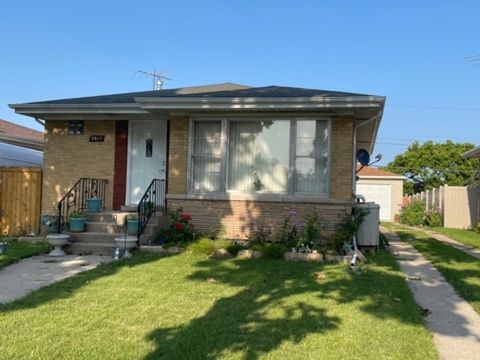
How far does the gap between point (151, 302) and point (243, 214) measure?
16.5 feet

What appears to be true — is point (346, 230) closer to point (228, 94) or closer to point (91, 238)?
point (228, 94)

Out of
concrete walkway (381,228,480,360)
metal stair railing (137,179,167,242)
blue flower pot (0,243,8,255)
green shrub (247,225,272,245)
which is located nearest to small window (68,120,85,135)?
metal stair railing (137,179,167,242)

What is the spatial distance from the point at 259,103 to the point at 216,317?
580 cm

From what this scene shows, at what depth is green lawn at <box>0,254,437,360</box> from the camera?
14.7ft

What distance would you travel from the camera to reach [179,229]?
10570mm

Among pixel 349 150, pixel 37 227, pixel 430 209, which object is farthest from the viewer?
pixel 430 209

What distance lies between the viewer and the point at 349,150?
414 inches

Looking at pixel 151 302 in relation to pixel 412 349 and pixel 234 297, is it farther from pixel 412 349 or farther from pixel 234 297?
pixel 412 349

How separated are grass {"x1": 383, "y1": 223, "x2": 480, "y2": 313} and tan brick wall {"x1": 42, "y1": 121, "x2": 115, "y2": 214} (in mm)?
7960

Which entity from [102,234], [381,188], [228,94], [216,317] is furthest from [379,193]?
[216,317]

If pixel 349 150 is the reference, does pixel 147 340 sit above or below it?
below

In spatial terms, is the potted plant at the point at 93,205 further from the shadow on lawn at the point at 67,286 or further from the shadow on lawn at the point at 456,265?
the shadow on lawn at the point at 456,265

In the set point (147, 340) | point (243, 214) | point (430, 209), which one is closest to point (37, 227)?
point (243, 214)

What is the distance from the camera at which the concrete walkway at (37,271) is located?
6.85 metres
